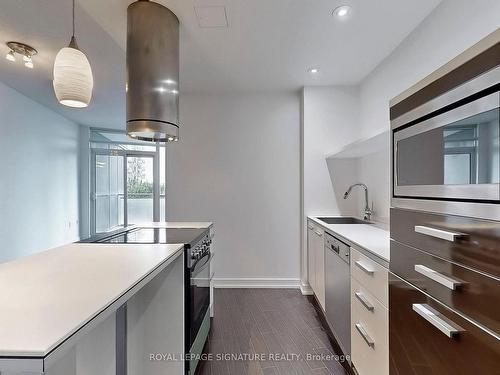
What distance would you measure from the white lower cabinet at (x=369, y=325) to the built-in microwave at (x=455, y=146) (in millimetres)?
527

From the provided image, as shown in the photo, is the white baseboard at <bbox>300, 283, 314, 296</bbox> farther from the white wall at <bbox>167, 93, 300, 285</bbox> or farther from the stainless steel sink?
the stainless steel sink

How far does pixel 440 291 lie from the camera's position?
92 cm

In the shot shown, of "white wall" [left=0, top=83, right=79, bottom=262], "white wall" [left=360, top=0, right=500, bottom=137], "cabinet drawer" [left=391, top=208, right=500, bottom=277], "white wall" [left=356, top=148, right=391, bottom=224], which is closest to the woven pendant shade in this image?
"cabinet drawer" [left=391, top=208, right=500, bottom=277]

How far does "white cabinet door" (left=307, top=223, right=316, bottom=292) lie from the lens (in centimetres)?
305

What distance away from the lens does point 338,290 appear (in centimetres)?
207

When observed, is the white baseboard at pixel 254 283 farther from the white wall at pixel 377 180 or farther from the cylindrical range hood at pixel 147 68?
the cylindrical range hood at pixel 147 68

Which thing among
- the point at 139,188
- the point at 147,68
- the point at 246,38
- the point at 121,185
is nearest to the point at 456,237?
the point at 147,68

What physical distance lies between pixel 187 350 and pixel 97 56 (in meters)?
3.10

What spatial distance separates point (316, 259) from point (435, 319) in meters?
2.00

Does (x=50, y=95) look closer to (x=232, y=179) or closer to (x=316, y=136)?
(x=232, y=179)

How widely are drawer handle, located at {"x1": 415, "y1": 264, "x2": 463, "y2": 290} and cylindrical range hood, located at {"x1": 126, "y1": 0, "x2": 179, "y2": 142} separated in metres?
1.78

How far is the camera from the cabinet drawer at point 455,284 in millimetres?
728

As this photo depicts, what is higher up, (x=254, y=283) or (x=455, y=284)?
(x=455, y=284)

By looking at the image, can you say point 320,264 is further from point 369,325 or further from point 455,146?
point 455,146
